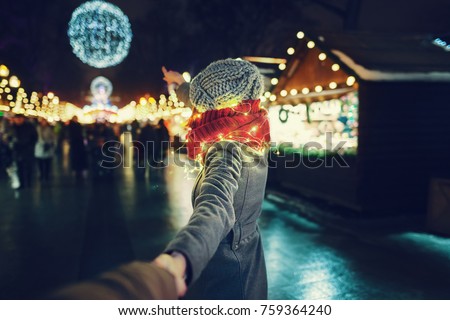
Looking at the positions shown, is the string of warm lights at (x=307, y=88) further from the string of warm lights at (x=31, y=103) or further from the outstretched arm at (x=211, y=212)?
the string of warm lights at (x=31, y=103)

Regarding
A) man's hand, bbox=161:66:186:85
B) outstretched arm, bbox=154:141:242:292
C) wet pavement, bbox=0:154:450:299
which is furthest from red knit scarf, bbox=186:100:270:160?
wet pavement, bbox=0:154:450:299

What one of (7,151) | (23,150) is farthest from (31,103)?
(23,150)

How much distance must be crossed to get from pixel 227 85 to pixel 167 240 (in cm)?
526

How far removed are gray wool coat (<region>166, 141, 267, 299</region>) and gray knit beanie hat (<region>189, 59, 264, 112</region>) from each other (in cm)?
28

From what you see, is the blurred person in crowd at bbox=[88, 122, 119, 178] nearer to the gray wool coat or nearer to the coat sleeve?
the gray wool coat

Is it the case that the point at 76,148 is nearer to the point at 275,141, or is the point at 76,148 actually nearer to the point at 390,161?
the point at 275,141

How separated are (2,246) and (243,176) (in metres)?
6.00

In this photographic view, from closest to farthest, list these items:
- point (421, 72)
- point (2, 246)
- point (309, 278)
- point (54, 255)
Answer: point (309, 278) < point (54, 255) < point (2, 246) < point (421, 72)

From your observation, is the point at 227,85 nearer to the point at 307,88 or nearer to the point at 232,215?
the point at 232,215

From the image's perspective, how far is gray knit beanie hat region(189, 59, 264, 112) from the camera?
2.17 meters

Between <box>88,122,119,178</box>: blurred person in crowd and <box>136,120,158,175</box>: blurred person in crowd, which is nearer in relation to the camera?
<box>136,120,158,175</box>: blurred person in crowd

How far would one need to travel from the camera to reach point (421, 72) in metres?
7.88

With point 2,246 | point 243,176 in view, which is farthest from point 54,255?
point 243,176

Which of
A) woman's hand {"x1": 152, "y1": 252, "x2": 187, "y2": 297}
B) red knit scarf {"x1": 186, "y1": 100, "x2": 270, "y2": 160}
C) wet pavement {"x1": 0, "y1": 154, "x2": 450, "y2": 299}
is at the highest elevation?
red knit scarf {"x1": 186, "y1": 100, "x2": 270, "y2": 160}
